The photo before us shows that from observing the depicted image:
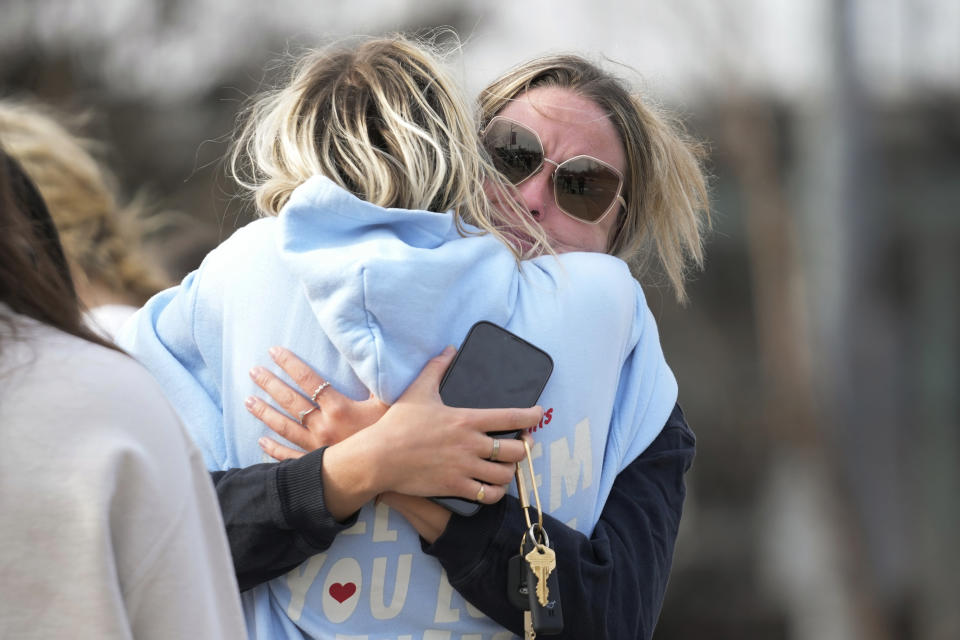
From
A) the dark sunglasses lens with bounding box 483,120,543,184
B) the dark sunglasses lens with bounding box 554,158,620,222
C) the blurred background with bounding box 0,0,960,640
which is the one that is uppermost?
the dark sunglasses lens with bounding box 483,120,543,184

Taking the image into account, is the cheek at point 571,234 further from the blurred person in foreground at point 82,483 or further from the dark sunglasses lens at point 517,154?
the blurred person in foreground at point 82,483

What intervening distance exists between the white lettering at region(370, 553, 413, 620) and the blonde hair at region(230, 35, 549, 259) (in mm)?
490

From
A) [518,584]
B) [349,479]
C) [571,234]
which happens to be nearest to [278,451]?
[349,479]

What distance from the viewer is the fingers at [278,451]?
61.6 inches

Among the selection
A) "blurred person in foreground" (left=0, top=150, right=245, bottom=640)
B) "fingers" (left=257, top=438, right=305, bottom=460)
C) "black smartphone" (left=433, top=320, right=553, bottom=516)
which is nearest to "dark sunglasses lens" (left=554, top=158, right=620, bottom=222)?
"black smartphone" (left=433, top=320, right=553, bottom=516)

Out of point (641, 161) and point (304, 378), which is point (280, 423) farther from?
point (641, 161)

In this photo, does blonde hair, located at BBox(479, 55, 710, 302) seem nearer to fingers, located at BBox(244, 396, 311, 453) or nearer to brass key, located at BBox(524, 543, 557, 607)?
fingers, located at BBox(244, 396, 311, 453)

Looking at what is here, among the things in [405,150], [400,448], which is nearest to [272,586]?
[400,448]

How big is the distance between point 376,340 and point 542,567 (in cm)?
38

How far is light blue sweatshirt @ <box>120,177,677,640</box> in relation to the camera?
1.49 m

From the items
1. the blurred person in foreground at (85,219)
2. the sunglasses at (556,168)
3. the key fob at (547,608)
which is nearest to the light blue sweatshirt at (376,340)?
the key fob at (547,608)

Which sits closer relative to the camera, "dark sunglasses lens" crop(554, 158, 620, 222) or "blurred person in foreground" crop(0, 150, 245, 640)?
"blurred person in foreground" crop(0, 150, 245, 640)

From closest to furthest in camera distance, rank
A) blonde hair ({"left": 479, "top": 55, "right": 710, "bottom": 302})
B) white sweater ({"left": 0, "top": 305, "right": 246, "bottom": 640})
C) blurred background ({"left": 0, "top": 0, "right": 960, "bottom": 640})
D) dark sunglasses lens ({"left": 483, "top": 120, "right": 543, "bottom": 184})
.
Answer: white sweater ({"left": 0, "top": 305, "right": 246, "bottom": 640}) → dark sunglasses lens ({"left": 483, "top": 120, "right": 543, "bottom": 184}) → blonde hair ({"left": 479, "top": 55, "right": 710, "bottom": 302}) → blurred background ({"left": 0, "top": 0, "right": 960, "bottom": 640})

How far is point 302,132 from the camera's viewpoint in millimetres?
1629
